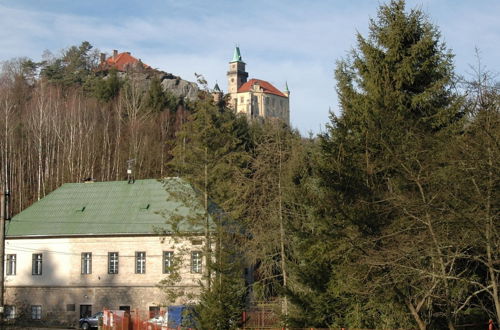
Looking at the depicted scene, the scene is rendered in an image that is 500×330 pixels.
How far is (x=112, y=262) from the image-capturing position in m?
45.5

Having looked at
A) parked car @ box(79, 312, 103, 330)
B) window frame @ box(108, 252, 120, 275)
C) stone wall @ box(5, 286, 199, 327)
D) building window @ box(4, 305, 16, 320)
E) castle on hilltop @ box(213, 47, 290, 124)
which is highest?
castle on hilltop @ box(213, 47, 290, 124)

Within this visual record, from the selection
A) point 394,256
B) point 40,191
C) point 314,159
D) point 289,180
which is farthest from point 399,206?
point 40,191

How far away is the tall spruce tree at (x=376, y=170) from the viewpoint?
62.1 ft

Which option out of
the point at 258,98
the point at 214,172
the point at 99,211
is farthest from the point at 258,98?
the point at 214,172

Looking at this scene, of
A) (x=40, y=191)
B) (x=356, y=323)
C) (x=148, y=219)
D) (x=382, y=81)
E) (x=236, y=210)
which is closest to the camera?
(x=356, y=323)

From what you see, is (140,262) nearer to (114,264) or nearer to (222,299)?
(114,264)

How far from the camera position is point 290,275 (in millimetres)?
28344

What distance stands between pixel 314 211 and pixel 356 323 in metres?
3.96

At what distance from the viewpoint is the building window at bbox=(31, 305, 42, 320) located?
4612cm

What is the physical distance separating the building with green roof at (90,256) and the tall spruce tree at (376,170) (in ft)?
58.3

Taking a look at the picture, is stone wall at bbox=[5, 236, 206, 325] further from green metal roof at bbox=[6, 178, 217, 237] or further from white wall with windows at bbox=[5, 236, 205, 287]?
green metal roof at bbox=[6, 178, 217, 237]

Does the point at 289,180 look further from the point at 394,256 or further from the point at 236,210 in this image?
the point at 394,256

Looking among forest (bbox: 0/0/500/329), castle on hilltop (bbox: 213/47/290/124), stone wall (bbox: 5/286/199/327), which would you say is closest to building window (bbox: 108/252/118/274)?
stone wall (bbox: 5/286/199/327)

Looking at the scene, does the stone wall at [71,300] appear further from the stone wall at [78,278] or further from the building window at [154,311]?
the building window at [154,311]
